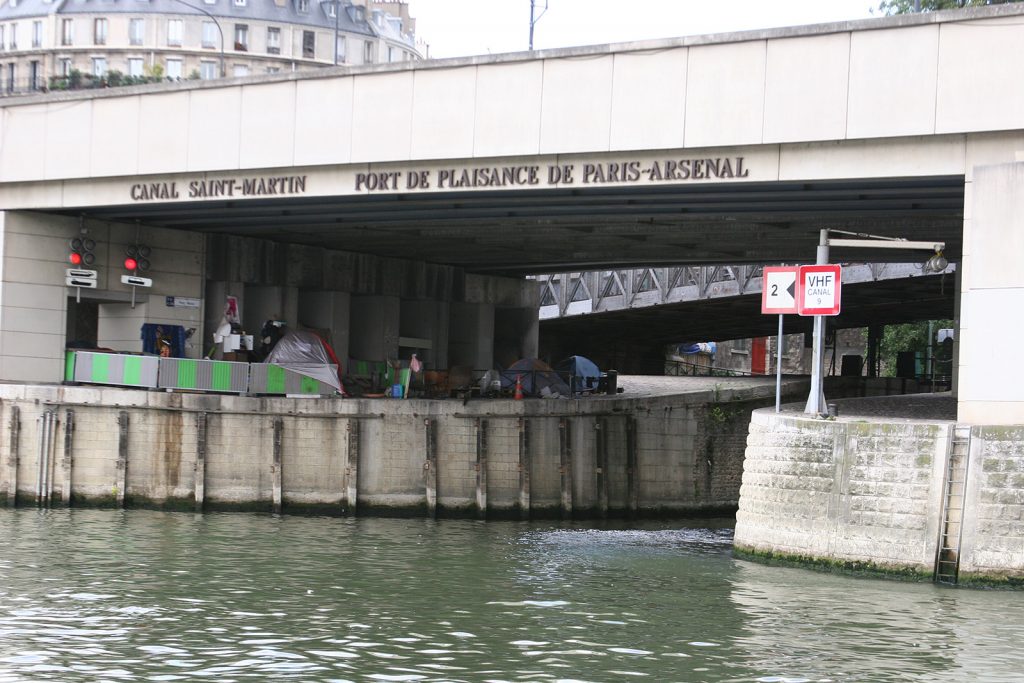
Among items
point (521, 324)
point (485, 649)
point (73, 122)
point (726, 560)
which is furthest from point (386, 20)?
point (485, 649)

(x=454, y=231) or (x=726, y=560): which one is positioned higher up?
(x=454, y=231)

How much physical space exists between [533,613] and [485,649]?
3216 millimetres

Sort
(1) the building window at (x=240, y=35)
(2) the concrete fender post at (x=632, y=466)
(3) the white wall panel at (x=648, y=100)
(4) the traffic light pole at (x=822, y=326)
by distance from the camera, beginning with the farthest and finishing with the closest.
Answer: (1) the building window at (x=240, y=35), (2) the concrete fender post at (x=632, y=466), (3) the white wall panel at (x=648, y=100), (4) the traffic light pole at (x=822, y=326)

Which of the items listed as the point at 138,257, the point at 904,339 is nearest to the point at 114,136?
the point at 138,257

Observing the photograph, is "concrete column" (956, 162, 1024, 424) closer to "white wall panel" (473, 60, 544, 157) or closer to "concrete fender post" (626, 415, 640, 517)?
"white wall panel" (473, 60, 544, 157)

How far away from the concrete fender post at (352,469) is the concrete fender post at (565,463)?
5628 millimetres

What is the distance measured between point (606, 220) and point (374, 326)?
15467mm

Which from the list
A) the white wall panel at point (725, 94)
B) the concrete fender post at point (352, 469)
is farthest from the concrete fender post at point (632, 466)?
the white wall panel at point (725, 94)

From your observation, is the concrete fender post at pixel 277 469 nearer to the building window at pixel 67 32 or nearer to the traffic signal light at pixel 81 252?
the traffic signal light at pixel 81 252

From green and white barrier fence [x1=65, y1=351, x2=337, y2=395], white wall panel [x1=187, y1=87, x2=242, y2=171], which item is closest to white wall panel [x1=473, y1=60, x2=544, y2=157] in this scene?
white wall panel [x1=187, y1=87, x2=242, y2=171]

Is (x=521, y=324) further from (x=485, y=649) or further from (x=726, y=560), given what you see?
(x=485, y=649)

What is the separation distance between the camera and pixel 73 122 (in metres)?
38.9

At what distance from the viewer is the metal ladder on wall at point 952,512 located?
26031mm

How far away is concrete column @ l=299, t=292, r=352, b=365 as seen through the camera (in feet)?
162
